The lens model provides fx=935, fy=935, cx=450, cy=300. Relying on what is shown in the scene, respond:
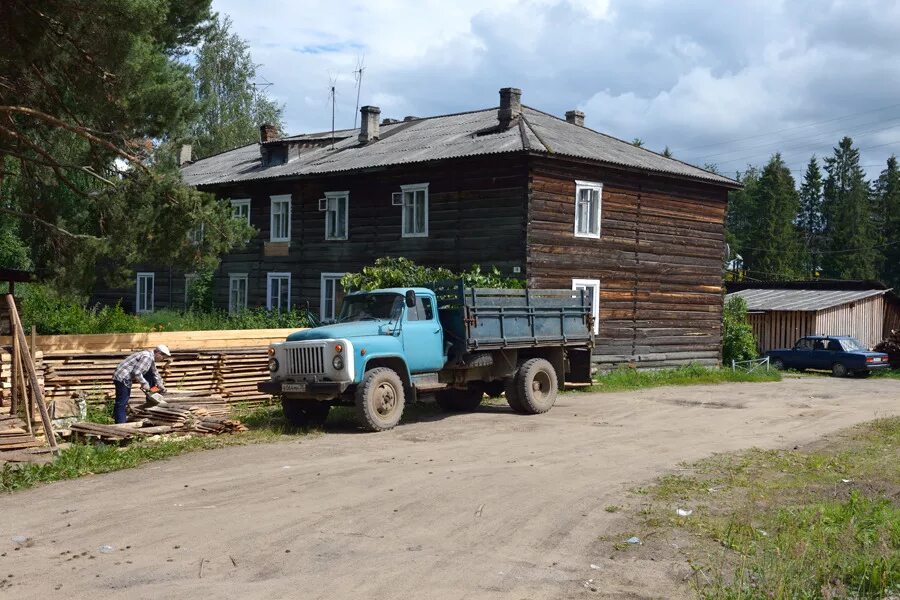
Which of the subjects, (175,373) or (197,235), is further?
(197,235)

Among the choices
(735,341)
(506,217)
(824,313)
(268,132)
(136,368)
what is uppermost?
(268,132)

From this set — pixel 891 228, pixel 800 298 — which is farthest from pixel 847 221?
pixel 800 298

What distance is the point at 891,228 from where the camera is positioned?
71438 mm

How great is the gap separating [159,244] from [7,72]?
3696 millimetres

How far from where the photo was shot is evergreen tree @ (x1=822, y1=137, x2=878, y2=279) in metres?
69.4

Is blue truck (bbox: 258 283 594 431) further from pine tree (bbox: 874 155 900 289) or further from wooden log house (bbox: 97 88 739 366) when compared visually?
pine tree (bbox: 874 155 900 289)

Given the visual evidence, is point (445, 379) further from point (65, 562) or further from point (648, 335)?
point (648, 335)

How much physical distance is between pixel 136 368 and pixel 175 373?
2.76m

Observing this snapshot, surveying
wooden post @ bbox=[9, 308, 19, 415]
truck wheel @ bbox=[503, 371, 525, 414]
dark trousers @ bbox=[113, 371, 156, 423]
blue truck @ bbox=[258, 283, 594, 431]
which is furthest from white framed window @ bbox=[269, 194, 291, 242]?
wooden post @ bbox=[9, 308, 19, 415]

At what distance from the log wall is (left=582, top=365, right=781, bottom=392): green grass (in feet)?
2.39

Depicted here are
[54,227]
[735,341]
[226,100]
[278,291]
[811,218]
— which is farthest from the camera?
[811,218]

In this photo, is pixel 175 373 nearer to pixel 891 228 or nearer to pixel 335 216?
pixel 335 216

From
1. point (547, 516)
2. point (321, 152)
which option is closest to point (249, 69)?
point (321, 152)

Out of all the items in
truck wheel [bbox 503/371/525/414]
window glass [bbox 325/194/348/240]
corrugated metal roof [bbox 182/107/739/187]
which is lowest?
truck wheel [bbox 503/371/525/414]
